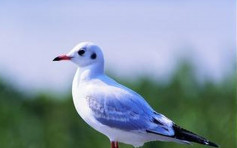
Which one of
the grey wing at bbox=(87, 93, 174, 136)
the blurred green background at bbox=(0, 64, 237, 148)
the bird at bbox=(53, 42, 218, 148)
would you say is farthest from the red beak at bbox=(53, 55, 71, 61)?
the blurred green background at bbox=(0, 64, 237, 148)

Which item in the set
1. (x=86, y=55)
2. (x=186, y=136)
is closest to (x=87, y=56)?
(x=86, y=55)

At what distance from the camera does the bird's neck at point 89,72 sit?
485cm

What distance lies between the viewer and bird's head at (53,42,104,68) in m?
4.79

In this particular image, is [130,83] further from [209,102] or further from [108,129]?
[108,129]

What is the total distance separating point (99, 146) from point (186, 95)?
63.3 inches

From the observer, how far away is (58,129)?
896cm

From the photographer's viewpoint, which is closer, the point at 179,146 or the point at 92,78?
the point at 92,78

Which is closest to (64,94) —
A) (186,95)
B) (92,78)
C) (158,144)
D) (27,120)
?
(27,120)

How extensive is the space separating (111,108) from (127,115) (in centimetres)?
10

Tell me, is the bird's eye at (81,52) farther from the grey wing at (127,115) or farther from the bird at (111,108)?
the grey wing at (127,115)

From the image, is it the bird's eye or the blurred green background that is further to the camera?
the blurred green background

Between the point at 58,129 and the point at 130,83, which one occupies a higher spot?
the point at 130,83

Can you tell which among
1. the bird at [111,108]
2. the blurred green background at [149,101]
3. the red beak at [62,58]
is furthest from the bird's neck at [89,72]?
the blurred green background at [149,101]

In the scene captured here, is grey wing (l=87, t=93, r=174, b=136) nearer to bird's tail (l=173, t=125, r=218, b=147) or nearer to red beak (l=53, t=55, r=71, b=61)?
bird's tail (l=173, t=125, r=218, b=147)
